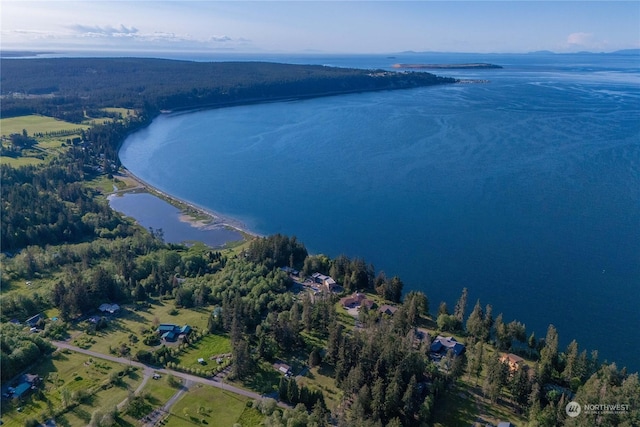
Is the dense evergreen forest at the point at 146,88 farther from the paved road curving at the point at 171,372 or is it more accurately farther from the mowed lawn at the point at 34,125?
the paved road curving at the point at 171,372

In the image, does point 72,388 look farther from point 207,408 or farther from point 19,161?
point 19,161

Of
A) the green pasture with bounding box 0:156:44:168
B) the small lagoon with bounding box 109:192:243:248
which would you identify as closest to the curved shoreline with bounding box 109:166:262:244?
the small lagoon with bounding box 109:192:243:248

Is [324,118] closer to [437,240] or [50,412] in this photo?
[437,240]

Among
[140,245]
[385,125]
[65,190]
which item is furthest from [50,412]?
[385,125]

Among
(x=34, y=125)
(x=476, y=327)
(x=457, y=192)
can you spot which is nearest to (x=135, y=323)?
(x=476, y=327)

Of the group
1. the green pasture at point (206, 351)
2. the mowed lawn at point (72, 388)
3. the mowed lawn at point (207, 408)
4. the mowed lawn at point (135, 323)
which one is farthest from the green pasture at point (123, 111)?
the mowed lawn at point (207, 408)

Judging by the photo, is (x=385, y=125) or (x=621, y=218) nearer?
(x=621, y=218)
